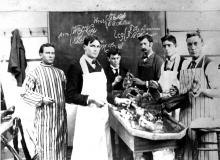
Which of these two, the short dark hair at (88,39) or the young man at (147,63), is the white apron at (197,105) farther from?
the short dark hair at (88,39)

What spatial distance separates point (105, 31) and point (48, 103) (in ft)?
2.48

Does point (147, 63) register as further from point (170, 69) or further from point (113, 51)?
point (113, 51)

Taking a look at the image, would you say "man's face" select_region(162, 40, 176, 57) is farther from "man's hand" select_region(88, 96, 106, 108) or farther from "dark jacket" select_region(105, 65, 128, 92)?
"man's hand" select_region(88, 96, 106, 108)

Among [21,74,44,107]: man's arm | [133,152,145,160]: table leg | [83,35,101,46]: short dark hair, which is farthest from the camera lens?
[83,35,101,46]: short dark hair

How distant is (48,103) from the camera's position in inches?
96.3

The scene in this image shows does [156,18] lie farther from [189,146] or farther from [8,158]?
[8,158]

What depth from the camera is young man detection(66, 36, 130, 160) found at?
8.16 feet

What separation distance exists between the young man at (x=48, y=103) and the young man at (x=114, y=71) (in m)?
0.38

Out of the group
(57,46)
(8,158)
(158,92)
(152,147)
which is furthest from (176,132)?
(8,158)

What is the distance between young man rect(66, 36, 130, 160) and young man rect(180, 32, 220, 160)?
537 millimetres

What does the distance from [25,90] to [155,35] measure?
3.81ft

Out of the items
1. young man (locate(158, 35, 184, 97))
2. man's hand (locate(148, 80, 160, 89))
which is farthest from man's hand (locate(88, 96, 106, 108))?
young man (locate(158, 35, 184, 97))

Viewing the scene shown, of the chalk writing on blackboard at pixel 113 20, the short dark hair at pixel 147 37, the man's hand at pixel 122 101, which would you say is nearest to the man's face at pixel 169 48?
the short dark hair at pixel 147 37

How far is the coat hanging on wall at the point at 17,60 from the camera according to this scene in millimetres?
2451
